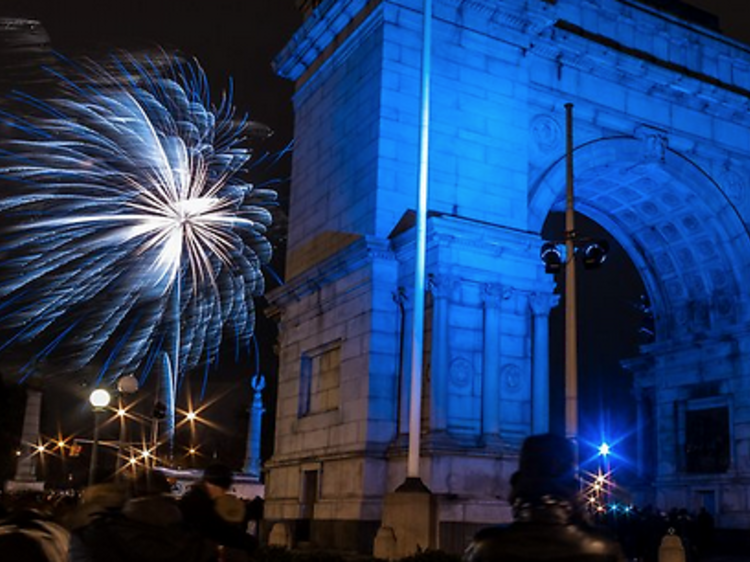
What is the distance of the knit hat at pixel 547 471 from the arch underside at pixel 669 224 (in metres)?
22.6

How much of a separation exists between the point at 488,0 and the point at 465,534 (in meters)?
14.5

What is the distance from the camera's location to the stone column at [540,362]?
2422 cm

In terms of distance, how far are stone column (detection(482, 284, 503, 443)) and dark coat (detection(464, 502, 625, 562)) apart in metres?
18.8

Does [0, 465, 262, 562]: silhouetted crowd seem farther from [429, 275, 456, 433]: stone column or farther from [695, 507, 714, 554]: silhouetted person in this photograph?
[695, 507, 714, 554]: silhouetted person

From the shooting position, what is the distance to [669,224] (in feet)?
107

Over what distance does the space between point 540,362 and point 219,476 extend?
18033 mm

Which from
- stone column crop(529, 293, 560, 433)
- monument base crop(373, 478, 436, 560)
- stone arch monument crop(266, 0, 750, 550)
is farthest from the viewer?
stone column crop(529, 293, 560, 433)

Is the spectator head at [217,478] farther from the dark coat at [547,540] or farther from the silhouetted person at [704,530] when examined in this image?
the silhouetted person at [704,530]

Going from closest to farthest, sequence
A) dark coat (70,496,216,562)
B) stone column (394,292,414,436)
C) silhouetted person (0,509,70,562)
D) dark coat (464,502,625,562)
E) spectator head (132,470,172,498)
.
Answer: dark coat (464,502,625,562) < dark coat (70,496,216,562) < silhouetted person (0,509,70,562) < spectator head (132,470,172,498) < stone column (394,292,414,436)

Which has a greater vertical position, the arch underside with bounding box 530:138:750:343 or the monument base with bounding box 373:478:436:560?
the arch underside with bounding box 530:138:750:343

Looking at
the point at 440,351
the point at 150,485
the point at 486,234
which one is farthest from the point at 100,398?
the point at 150,485

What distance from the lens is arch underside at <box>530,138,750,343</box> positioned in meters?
28.8

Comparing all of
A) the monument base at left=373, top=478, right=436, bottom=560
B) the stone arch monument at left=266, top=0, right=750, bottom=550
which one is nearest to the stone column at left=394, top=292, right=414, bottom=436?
the stone arch monument at left=266, top=0, right=750, bottom=550

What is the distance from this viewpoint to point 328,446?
25328mm
